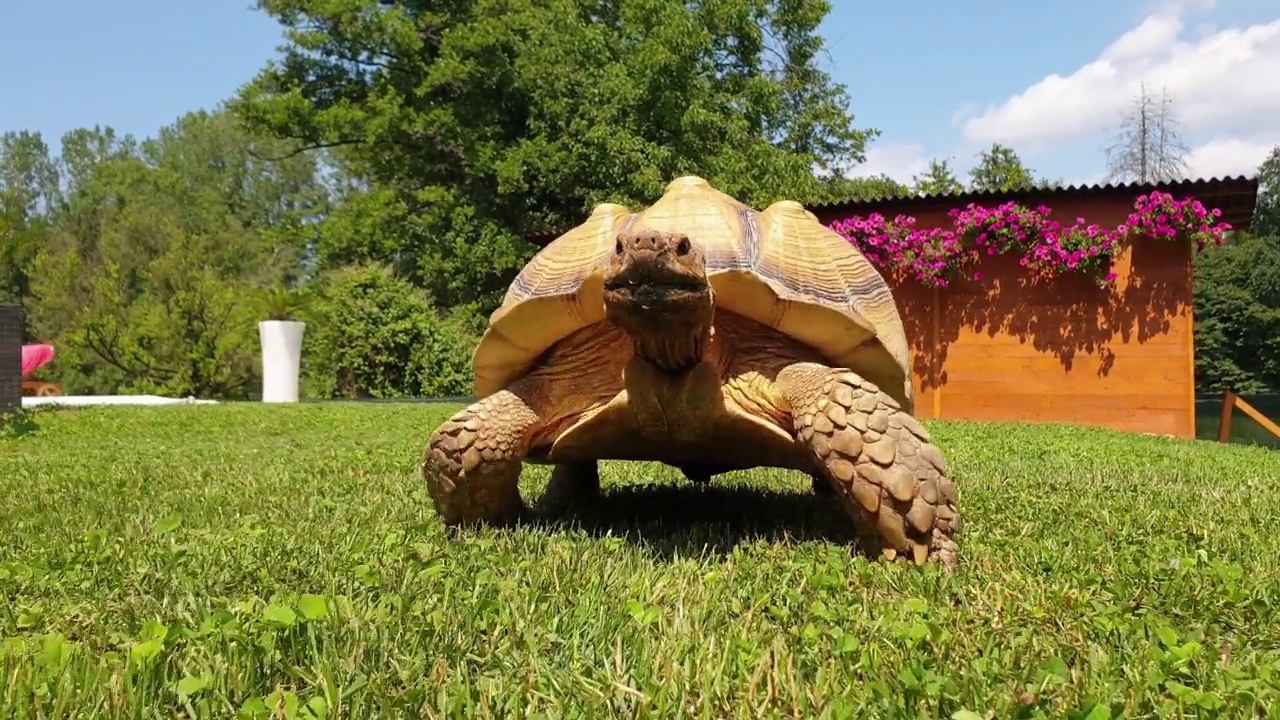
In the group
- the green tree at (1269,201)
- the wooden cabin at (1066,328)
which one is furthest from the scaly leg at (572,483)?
the green tree at (1269,201)

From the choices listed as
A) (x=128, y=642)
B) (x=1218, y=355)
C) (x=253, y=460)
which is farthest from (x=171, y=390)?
(x=1218, y=355)

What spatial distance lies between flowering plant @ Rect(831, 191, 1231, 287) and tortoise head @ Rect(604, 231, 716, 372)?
8487 mm

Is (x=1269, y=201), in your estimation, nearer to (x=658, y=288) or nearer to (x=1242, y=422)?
(x=1242, y=422)

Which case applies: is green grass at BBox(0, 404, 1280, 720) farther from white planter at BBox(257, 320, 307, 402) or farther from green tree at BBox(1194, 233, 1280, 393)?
green tree at BBox(1194, 233, 1280, 393)

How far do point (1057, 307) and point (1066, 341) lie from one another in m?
0.41

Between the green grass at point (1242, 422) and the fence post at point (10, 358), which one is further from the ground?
the fence post at point (10, 358)

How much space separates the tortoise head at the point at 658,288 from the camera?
207 cm

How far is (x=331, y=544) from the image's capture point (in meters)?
2.60

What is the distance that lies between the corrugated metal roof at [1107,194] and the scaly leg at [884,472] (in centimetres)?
822

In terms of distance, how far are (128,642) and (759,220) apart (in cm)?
213

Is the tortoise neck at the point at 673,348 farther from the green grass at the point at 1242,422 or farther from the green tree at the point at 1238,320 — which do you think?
the green tree at the point at 1238,320

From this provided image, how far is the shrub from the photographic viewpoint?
1512cm

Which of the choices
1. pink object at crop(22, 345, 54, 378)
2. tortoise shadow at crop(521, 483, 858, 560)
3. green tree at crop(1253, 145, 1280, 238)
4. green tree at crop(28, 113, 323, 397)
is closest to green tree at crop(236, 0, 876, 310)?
green tree at crop(28, 113, 323, 397)

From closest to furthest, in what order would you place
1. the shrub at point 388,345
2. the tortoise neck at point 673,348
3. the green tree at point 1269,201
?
the tortoise neck at point 673,348 < the shrub at point 388,345 < the green tree at point 1269,201
